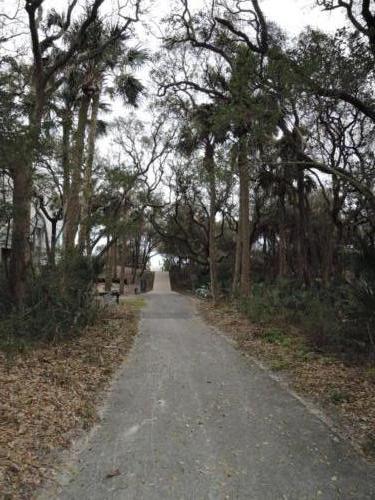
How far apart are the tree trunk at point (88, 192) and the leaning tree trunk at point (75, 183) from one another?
0.26 meters

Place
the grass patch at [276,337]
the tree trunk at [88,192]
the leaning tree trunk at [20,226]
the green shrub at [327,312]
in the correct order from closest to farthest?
the green shrub at [327,312] → the leaning tree trunk at [20,226] → the grass patch at [276,337] → the tree trunk at [88,192]

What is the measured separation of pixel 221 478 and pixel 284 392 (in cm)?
289

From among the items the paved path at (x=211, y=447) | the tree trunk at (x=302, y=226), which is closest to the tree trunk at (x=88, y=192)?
the paved path at (x=211, y=447)

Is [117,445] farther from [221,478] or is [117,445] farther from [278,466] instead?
[278,466]

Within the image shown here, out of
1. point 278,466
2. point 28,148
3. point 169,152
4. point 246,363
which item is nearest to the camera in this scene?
point 278,466

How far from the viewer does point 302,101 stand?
8508 mm

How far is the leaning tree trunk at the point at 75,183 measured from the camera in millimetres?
12047

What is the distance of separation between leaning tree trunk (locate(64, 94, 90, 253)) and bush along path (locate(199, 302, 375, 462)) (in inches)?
215

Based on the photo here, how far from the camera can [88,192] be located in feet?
44.0

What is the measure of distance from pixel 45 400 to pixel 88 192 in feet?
29.1

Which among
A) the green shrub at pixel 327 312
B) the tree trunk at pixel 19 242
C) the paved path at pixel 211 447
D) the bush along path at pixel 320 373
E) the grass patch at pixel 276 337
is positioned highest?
the tree trunk at pixel 19 242

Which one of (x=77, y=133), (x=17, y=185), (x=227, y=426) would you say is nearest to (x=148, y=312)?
(x=77, y=133)

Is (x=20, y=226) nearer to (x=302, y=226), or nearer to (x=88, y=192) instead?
(x=88, y=192)

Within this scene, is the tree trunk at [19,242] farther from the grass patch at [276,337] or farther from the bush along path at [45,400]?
the grass patch at [276,337]
